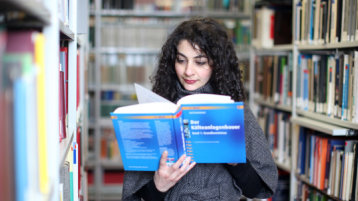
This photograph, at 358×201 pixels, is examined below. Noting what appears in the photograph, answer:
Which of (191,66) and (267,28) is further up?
(267,28)

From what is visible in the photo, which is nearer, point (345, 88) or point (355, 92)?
point (355, 92)

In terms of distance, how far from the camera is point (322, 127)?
6.49 feet

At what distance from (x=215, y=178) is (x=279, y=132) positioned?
144 centimetres

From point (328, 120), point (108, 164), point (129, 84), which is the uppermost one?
point (129, 84)

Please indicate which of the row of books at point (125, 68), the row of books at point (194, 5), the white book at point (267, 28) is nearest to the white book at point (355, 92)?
the white book at point (267, 28)

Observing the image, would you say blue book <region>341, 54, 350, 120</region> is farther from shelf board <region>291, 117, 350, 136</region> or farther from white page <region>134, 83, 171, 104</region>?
white page <region>134, 83, 171, 104</region>

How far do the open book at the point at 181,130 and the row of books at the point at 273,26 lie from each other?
193cm

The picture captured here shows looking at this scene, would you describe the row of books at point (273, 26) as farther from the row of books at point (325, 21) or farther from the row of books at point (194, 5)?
the row of books at point (194, 5)

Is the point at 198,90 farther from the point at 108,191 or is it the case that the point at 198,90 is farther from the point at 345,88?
the point at 108,191

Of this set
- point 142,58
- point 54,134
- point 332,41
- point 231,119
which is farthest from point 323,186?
point 142,58

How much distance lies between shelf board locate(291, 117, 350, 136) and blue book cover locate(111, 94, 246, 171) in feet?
Answer: 2.65

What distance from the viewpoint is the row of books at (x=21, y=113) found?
591mm

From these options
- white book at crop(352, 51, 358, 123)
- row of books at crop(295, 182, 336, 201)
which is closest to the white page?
white book at crop(352, 51, 358, 123)

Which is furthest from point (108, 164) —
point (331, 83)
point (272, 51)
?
point (331, 83)
